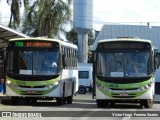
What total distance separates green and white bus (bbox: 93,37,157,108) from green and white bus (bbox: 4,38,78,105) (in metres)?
1.80

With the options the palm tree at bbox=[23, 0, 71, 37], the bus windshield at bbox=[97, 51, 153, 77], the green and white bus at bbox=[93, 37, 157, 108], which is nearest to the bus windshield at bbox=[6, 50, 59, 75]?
the green and white bus at bbox=[93, 37, 157, 108]

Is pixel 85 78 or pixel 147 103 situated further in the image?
pixel 85 78

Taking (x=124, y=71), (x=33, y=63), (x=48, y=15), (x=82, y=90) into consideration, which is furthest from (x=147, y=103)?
(x=82, y=90)

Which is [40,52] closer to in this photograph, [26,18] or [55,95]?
[55,95]

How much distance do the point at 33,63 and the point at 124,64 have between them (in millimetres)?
4136

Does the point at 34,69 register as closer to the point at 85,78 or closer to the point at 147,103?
the point at 147,103

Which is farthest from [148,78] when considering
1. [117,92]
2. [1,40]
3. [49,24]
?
[49,24]

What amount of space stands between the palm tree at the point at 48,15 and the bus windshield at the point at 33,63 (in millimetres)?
22620

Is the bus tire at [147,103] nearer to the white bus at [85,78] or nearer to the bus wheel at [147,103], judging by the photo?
the bus wheel at [147,103]

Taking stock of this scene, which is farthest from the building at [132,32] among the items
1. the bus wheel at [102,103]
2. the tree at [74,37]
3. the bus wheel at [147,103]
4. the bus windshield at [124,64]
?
the bus windshield at [124,64]

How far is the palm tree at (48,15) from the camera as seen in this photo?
156 feet

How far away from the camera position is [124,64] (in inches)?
936

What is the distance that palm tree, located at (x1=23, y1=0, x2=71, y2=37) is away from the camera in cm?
4756

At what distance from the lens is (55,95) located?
80.0 feet
